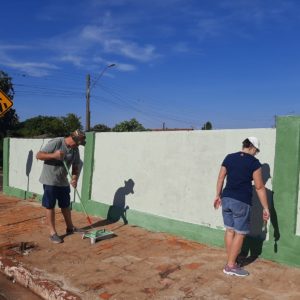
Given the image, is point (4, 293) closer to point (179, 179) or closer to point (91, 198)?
point (179, 179)

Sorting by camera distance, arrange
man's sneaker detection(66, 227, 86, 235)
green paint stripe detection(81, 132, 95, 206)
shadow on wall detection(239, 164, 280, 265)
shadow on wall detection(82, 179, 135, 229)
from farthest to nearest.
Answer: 1. green paint stripe detection(81, 132, 95, 206)
2. shadow on wall detection(82, 179, 135, 229)
3. man's sneaker detection(66, 227, 86, 235)
4. shadow on wall detection(239, 164, 280, 265)

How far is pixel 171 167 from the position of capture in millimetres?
Result: 6699

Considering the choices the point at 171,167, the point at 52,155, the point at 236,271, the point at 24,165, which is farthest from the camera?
the point at 24,165

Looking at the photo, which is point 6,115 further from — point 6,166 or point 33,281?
point 33,281

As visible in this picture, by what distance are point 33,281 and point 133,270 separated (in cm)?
118

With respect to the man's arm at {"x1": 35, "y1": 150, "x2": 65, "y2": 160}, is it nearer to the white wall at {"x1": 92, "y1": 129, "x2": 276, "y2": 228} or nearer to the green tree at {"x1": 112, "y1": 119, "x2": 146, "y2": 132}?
the white wall at {"x1": 92, "y1": 129, "x2": 276, "y2": 228}

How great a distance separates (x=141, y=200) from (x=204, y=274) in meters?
2.63

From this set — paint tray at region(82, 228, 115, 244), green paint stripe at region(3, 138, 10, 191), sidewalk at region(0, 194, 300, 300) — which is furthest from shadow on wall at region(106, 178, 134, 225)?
green paint stripe at region(3, 138, 10, 191)

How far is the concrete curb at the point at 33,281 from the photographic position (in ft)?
14.4

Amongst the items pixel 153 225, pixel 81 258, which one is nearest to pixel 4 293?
pixel 81 258

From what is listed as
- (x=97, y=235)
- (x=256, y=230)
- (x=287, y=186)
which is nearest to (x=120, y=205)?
(x=97, y=235)

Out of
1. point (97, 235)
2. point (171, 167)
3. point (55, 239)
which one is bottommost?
point (55, 239)

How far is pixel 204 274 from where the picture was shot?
4805 mm

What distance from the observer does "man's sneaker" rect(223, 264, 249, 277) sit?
15.5 ft
